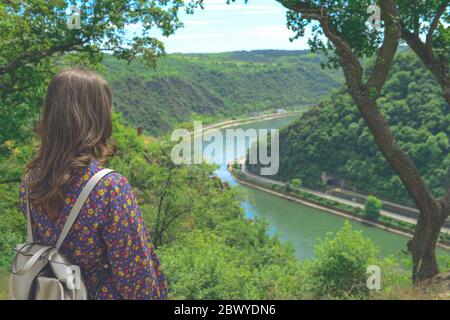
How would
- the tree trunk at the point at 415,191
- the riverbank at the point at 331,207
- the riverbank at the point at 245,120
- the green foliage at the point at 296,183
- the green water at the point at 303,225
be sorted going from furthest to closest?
the riverbank at the point at 245,120 < the green foliage at the point at 296,183 < the riverbank at the point at 331,207 < the green water at the point at 303,225 < the tree trunk at the point at 415,191

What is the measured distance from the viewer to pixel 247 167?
42.5 meters

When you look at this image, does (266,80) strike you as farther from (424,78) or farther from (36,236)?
(36,236)

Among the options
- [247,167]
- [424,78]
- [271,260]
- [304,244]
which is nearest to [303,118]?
[247,167]

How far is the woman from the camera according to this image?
4.02ft

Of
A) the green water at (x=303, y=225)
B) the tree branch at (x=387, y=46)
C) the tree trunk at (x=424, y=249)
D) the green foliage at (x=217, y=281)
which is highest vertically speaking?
the tree branch at (x=387, y=46)

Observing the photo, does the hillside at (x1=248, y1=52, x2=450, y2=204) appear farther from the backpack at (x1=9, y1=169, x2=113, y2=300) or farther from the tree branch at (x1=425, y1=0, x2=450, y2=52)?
the backpack at (x1=9, y1=169, x2=113, y2=300)

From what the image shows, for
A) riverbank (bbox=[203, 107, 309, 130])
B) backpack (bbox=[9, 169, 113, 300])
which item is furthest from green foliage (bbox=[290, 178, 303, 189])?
backpack (bbox=[9, 169, 113, 300])

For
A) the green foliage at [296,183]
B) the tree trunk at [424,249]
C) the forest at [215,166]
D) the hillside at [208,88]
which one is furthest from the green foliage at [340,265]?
the hillside at [208,88]

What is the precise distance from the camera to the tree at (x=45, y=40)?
5.48 m

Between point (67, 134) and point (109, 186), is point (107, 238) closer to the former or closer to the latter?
point (109, 186)

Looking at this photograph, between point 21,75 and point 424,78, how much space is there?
40.1 meters

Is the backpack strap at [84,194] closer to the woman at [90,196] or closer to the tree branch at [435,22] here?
the woman at [90,196]

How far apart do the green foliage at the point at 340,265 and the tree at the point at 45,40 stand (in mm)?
3897

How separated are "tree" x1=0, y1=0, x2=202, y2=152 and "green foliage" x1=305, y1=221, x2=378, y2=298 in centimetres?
390
